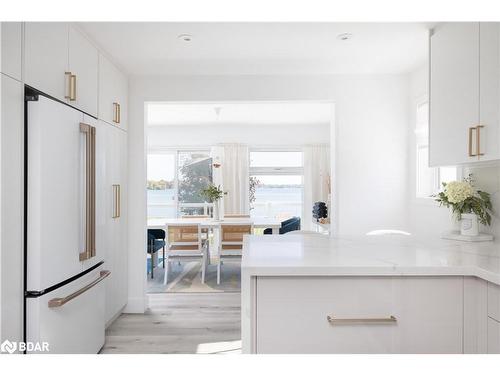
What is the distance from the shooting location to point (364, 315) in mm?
1262

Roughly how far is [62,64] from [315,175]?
17.2 ft

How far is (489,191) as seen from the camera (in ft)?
7.11

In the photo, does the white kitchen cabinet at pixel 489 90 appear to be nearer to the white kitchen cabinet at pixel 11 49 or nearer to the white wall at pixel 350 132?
the white wall at pixel 350 132

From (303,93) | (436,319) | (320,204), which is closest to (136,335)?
(436,319)

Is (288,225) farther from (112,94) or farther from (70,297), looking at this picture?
(70,297)

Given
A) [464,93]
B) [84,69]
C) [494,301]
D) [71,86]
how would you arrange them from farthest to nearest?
[84,69] < [71,86] < [464,93] < [494,301]

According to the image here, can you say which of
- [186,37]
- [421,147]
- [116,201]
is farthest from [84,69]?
[421,147]

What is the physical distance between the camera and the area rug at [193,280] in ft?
13.5

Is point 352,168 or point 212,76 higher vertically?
point 212,76

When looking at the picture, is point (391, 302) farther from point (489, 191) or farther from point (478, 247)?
point (489, 191)

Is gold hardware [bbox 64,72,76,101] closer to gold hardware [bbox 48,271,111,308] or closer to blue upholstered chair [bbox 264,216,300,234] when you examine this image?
gold hardware [bbox 48,271,111,308]

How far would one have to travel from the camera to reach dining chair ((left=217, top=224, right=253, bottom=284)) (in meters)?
4.41

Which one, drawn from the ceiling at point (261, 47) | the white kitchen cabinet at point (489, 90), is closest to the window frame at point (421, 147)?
the ceiling at point (261, 47)
